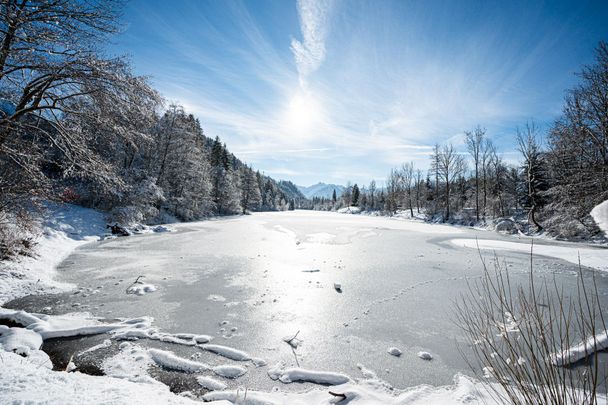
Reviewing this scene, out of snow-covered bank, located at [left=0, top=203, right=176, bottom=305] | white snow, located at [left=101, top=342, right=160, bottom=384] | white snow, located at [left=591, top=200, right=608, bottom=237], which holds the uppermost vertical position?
white snow, located at [left=591, top=200, right=608, bottom=237]

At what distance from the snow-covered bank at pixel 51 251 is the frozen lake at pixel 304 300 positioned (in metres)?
0.53

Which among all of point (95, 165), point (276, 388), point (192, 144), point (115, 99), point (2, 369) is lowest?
point (276, 388)

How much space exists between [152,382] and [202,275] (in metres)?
4.67

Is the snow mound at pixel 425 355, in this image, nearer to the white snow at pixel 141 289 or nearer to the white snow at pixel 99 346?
the white snow at pixel 99 346

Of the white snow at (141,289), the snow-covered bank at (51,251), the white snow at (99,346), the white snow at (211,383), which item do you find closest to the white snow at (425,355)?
the white snow at (211,383)

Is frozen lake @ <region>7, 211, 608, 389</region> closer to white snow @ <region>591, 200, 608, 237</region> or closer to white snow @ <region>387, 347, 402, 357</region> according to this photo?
white snow @ <region>387, 347, 402, 357</region>

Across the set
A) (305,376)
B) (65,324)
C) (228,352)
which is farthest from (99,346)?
(305,376)

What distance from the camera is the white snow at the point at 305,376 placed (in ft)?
12.3

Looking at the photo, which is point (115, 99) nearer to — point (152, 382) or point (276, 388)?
point (152, 382)

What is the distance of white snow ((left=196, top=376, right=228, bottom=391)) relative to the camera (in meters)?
3.54

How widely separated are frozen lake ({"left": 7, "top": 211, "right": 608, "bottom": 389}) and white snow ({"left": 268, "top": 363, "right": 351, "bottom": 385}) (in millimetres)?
123

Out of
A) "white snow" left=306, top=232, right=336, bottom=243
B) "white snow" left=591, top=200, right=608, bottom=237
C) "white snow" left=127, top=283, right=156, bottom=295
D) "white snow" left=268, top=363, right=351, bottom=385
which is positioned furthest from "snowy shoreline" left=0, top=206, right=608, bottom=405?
"white snow" left=306, top=232, right=336, bottom=243

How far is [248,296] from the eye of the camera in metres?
6.52

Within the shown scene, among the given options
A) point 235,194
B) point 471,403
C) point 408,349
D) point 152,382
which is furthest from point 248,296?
point 235,194
